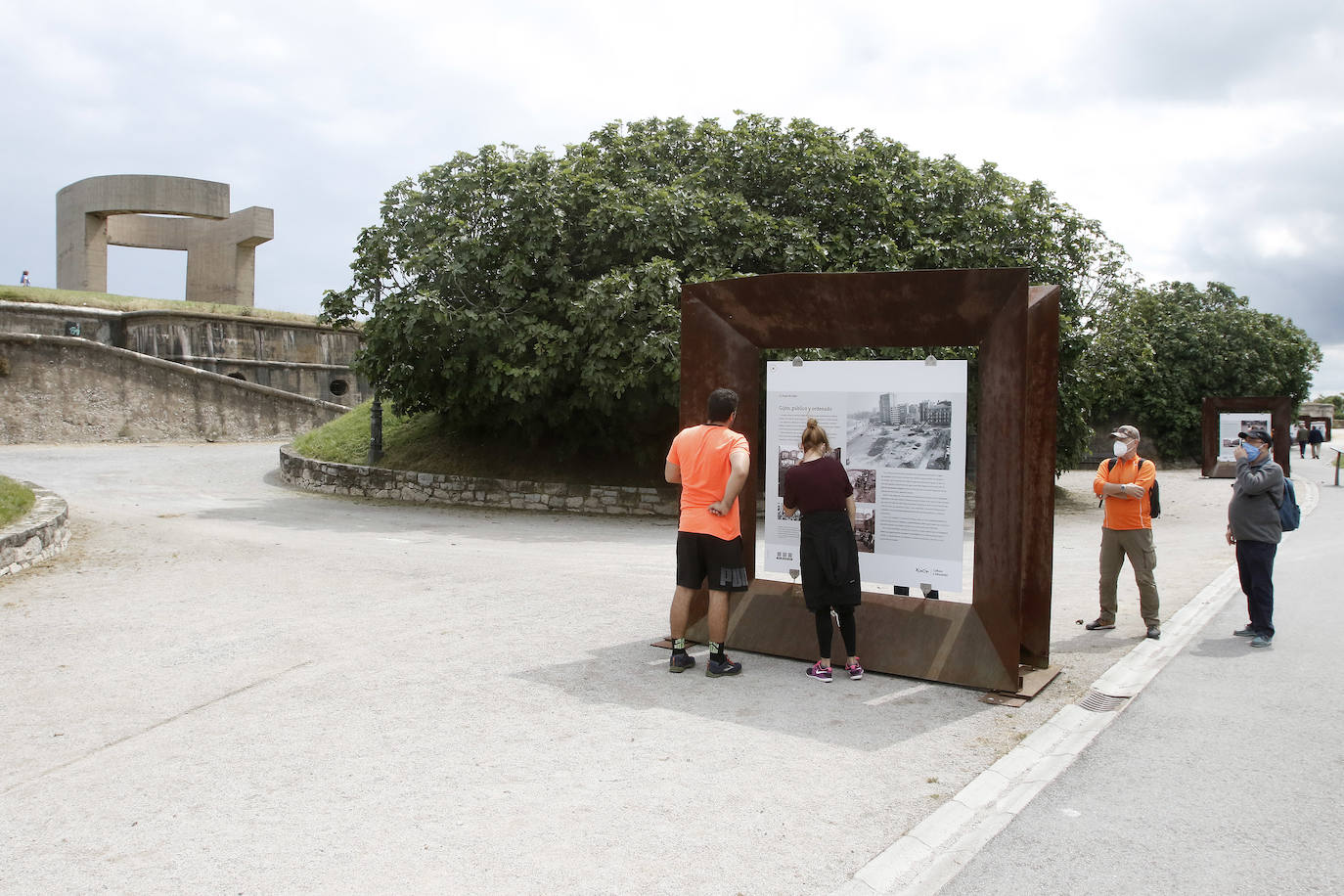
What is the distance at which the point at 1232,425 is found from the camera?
2652 centimetres

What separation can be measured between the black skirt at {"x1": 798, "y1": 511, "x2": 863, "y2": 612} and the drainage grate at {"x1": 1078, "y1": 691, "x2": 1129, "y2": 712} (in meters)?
1.45

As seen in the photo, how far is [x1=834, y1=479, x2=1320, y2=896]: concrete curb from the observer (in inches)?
135

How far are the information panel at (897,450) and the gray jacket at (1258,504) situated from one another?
8.99 ft

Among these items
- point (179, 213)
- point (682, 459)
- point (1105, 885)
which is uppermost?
point (179, 213)

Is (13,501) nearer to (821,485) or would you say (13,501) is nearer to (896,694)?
(821,485)

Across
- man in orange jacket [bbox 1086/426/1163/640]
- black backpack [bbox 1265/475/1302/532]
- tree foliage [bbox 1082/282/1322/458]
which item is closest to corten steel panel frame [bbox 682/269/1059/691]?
man in orange jacket [bbox 1086/426/1163/640]

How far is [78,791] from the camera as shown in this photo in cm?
409

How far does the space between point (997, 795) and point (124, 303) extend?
1607 inches

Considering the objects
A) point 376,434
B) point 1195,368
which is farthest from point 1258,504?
point 1195,368

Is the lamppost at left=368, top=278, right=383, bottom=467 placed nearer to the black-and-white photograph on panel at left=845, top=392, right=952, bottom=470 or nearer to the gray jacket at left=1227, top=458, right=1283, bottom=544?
the black-and-white photograph on panel at left=845, top=392, right=952, bottom=470

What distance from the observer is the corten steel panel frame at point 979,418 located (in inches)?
228

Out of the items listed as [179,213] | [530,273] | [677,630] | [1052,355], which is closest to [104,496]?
[530,273]

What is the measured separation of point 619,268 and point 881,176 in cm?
563

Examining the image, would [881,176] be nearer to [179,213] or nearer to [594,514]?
[594,514]
